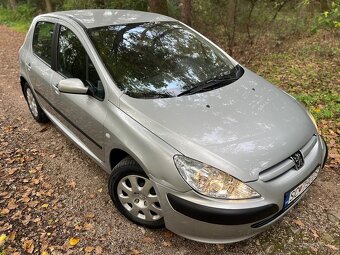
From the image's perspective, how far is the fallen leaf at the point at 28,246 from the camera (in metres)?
3.00

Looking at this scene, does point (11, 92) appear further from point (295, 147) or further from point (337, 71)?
point (337, 71)

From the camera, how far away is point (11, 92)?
680cm

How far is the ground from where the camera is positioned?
297cm

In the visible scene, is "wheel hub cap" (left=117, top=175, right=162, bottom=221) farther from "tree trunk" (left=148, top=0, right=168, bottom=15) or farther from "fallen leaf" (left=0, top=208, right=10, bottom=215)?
"tree trunk" (left=148, top=0, right=168, bottom=15)

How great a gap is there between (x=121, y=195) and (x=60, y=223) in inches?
28.0

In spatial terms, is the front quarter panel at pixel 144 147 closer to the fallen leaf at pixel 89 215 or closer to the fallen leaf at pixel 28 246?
the fallen leaf at pixel 89 215

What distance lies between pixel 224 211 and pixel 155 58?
1715 mm

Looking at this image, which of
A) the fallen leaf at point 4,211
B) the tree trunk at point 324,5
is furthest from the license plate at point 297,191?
the tree trunk at point 324,5

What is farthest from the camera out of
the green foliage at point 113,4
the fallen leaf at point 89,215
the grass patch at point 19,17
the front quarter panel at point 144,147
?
the grass patch at point 19,17

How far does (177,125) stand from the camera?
2.66m

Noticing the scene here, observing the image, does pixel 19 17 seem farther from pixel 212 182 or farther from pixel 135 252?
pixel 212 182

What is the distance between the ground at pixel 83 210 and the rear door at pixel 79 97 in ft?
1.94

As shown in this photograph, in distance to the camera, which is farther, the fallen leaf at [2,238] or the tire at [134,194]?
the fallen leaf at [2,238]

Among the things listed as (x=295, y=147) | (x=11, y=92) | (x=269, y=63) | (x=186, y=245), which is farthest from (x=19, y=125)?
(x=269, y=63)
